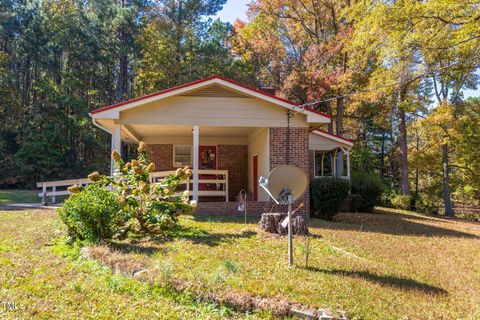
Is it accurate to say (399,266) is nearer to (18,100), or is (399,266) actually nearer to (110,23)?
(110,23)

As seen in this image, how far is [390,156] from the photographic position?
1286 inches

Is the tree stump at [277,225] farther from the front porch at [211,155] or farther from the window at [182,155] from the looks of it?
the window at [182,155]

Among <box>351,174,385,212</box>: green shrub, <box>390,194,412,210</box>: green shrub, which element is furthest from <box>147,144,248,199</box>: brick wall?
<box>390,194,412,210</box>: green shrub

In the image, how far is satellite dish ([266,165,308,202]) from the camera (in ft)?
19.2

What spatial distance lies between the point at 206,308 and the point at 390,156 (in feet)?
104

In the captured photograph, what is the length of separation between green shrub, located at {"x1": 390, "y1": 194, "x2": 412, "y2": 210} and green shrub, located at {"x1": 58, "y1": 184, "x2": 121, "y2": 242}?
1739cm

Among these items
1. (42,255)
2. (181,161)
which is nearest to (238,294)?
(42,255)

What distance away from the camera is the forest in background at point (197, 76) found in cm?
2103

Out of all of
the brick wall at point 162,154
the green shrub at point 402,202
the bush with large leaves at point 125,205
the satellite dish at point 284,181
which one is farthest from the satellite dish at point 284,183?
the green shrub at point 402,202

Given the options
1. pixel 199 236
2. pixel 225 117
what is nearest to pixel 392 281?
pixel 199 236

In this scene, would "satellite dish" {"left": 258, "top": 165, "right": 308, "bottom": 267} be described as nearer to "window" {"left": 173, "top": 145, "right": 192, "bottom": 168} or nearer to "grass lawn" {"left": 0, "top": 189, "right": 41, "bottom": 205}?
"window" {"left": 173, "top": 145, "right": 192, "bottom": 168}

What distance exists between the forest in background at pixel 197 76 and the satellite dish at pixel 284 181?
1047cm

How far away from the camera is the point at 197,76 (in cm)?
2534

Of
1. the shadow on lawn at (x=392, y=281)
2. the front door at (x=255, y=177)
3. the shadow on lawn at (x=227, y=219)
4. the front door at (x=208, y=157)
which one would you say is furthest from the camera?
the front door at (x=208, y=157)
